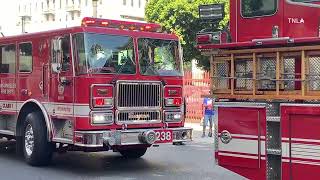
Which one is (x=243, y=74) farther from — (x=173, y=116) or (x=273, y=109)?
(x=173, y=116)

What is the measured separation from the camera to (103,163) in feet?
35.9

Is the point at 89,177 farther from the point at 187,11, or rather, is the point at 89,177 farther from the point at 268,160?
the point at 187,11

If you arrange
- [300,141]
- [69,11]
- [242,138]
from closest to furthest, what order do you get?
[300,141] → [242,138] → [69,11]

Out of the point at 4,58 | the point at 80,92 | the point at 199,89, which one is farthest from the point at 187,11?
the point at 80,92

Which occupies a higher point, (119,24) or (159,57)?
(119,24)

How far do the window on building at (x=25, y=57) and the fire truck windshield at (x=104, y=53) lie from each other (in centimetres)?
169

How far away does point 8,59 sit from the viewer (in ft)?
38.2

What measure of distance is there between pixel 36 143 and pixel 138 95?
2.09m

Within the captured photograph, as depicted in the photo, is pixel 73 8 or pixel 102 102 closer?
pixel 102 102

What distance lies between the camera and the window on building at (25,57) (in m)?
10.9

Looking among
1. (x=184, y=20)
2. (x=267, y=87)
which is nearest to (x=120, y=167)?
(x=267, y=87)

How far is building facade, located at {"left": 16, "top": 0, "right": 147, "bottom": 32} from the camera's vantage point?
2394 inches

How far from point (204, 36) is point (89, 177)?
3.99 m

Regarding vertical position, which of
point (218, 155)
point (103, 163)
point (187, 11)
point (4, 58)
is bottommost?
point (103, 163)
